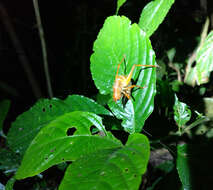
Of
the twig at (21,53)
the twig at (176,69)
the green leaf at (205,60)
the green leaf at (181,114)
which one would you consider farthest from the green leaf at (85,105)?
the twig at (21,53)

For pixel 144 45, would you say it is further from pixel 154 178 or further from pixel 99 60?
pixel 154 178

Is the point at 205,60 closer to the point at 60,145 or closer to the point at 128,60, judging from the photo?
the point at 128,60

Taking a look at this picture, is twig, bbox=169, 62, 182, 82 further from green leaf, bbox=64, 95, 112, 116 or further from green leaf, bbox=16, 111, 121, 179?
green leaf, bbox=16, 111, 121, 179

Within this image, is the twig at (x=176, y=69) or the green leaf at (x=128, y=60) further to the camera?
the twig at (x=176, y=69)

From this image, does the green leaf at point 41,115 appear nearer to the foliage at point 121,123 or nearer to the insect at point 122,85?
the foliage at point 121,123

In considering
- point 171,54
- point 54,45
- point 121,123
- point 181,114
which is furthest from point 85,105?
point 54,45
